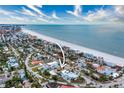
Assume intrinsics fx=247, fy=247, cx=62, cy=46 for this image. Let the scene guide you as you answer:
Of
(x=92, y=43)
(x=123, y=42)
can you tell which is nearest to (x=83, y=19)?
(x=92, y=43)

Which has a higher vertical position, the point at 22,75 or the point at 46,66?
the point at 46,66

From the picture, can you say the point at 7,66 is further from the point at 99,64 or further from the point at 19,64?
the point at 99,64

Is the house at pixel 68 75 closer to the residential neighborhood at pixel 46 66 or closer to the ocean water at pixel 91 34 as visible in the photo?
the residential neighborhood at pixel 46 66

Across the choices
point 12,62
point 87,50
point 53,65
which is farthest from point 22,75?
point 87,50

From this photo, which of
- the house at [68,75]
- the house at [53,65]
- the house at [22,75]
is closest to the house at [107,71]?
the house at [68,75]

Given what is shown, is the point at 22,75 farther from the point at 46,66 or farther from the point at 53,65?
the point at 53,65

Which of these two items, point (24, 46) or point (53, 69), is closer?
point (53, 69)

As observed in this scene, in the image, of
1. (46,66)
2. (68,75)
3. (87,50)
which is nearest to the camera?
(68,75)

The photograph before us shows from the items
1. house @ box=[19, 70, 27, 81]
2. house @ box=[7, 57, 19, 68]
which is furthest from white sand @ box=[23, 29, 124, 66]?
house @ box=[19, 70, 27, 81]

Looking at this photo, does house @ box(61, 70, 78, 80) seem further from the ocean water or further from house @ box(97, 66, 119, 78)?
the ocean water
